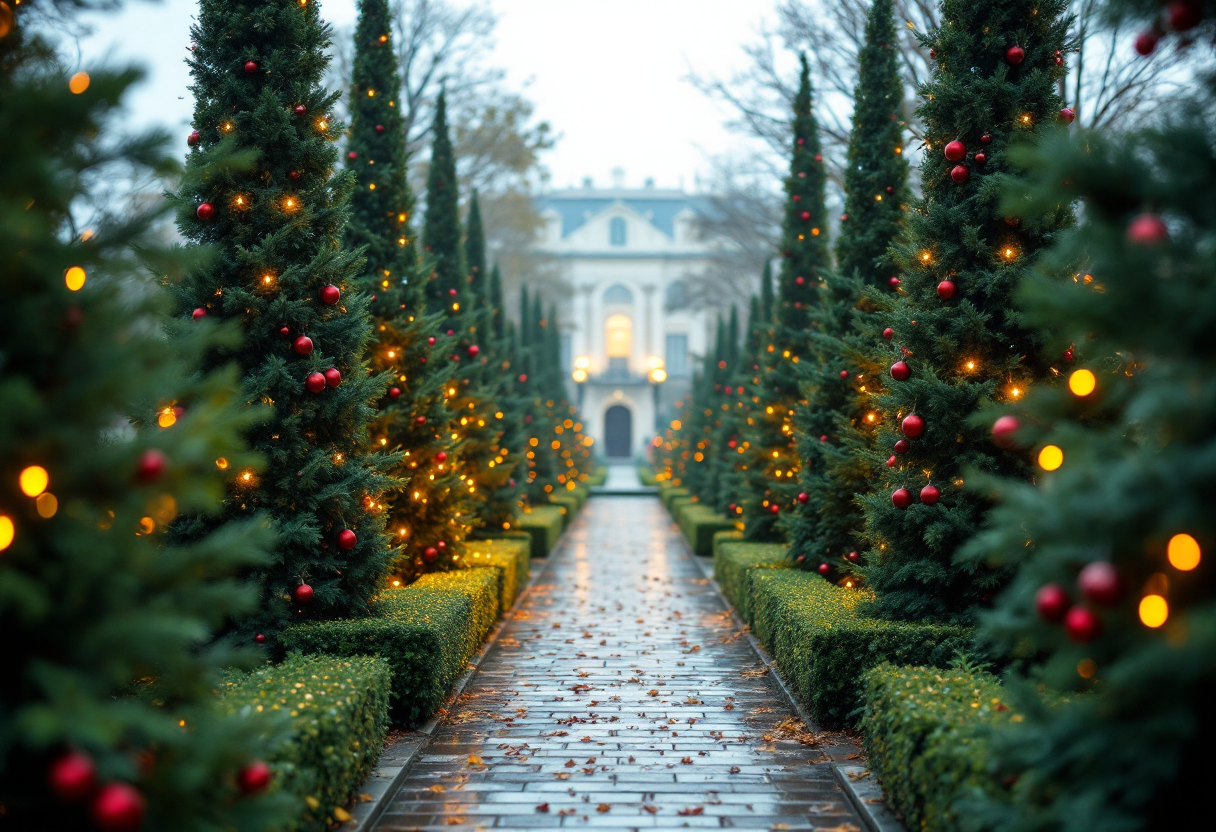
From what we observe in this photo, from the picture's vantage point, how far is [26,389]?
242cm

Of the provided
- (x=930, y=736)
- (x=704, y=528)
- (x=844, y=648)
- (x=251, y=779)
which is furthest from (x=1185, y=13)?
(x=704, y=528)

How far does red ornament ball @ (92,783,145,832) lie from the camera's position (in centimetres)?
232

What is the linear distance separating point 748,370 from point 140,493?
16.2 metres

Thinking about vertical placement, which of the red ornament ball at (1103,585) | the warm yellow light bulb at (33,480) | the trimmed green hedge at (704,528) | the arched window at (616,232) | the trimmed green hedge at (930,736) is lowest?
the trimmed green hedge at (704,528)

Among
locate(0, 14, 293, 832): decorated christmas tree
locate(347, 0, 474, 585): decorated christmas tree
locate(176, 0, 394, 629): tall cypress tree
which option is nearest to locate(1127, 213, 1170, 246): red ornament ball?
locate(0, 14, 293, 832): decorated christmas tree

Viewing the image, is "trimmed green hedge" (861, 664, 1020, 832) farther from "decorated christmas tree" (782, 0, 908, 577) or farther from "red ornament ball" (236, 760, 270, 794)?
"decorated christmas tree" (782, 0, 908, 577)

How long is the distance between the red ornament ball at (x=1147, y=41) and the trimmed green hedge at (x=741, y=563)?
714 centimetres

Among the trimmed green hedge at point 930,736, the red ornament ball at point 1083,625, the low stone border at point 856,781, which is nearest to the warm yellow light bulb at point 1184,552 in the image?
the red ornament ball at point 1083,625

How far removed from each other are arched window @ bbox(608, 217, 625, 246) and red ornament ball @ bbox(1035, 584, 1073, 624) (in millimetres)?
50929

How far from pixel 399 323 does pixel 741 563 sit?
4.58m

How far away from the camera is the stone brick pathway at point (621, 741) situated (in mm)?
4852

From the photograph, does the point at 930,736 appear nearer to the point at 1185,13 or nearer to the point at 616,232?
the point at 1185,13

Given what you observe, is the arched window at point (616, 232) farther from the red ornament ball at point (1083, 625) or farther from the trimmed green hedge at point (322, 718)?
the red ornament ball at point (1083, 625)

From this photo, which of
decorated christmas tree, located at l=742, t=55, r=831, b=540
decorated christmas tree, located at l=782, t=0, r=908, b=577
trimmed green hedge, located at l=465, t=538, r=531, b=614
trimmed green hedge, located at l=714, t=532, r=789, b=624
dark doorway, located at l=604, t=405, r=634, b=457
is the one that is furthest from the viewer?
dark doorway, located at l=604, t=405, r=634, b=457
